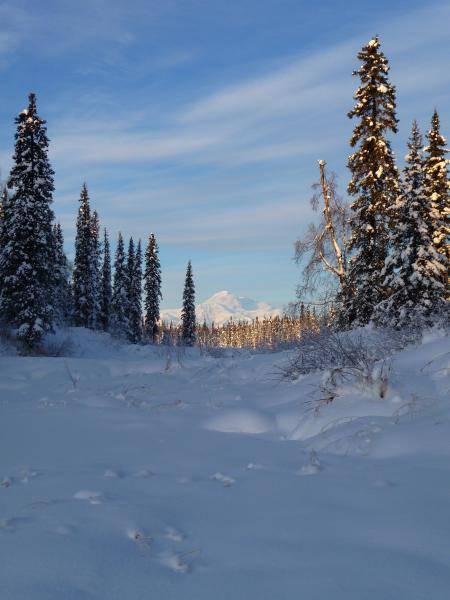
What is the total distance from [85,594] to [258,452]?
7.91ft

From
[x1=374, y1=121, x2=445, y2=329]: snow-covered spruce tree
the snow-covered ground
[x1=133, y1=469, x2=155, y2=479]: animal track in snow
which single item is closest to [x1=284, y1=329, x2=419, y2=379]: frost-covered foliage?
the snow-covered ground

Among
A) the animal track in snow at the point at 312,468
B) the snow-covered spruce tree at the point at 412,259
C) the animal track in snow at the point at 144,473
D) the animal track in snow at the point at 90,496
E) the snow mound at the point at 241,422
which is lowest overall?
the snow mound at the point at 241,422

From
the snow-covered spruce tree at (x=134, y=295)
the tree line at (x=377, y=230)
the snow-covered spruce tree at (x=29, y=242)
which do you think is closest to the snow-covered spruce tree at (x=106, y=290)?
the snow-covered spruce tree at (x=134, y=295)

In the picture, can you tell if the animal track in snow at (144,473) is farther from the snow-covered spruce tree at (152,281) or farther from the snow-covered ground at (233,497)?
the snow-covered spruce tree at (152,281)

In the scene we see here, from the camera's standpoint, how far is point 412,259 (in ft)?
46.0

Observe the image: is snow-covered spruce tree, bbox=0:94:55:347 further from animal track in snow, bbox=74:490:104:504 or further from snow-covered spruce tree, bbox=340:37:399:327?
animal track in snow, bbox=74:490:104:504

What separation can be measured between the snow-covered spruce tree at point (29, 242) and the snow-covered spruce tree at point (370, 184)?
47.6 ft

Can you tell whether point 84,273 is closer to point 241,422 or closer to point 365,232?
point 365,232

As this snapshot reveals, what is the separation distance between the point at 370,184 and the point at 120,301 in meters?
30.3

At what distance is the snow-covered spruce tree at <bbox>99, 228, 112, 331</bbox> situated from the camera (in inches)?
1937

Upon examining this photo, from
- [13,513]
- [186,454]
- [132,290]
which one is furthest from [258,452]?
[132,290]

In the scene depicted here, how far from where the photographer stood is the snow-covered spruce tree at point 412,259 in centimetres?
1362

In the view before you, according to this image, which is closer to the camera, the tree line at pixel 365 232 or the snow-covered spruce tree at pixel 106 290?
the tree line at pixel 365 232

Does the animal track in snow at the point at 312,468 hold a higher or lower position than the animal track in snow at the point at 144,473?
higher
